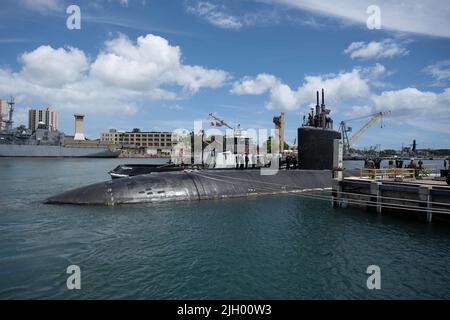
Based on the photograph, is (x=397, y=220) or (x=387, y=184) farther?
(x=387, y=184)

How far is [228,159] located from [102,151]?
9131 centimetres

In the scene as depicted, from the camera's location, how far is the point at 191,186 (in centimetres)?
2141

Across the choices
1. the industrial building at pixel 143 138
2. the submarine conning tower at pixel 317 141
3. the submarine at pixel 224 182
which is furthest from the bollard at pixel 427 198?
the industrial building at pixel 143 138

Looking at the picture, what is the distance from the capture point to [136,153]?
150 metres

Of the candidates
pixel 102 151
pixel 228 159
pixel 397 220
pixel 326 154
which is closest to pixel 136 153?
pixel 102 151

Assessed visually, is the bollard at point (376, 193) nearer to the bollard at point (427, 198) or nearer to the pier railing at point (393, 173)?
the pier railing at point (393, 173)

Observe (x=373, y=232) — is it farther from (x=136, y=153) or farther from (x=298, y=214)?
(x=136, y=153)

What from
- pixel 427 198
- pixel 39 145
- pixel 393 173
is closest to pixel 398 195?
pixel 427 198

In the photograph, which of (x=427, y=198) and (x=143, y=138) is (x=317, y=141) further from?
(x=143, y=138)

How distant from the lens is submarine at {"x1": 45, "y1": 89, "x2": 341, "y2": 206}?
1919cm

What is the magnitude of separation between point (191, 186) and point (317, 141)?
10.3 metres

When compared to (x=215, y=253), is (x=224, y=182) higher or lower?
higher
